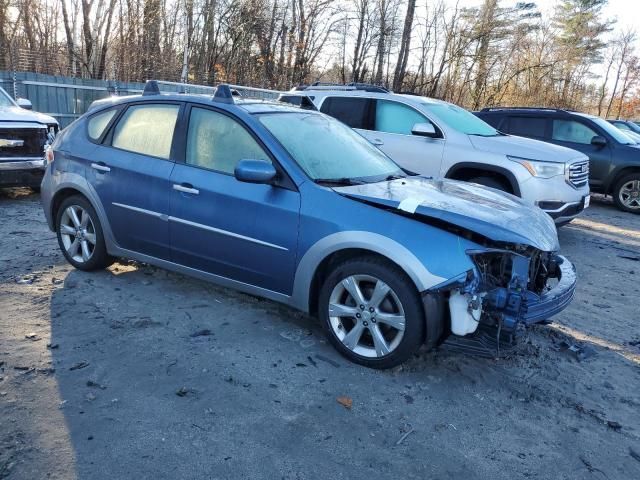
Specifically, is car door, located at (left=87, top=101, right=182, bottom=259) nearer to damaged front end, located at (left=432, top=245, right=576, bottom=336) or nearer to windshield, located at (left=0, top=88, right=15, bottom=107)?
damaged front end, located at (left=432, top=245, right=576, bottom=336)

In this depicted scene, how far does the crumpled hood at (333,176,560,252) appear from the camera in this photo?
330cm

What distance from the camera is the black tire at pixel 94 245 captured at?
4.68m

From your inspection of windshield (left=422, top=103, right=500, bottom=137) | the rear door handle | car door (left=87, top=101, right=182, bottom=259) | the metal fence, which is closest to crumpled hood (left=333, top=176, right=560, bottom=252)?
Answer: car door (left=87, top=101, right=182, bottom=259)

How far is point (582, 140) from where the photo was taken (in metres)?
10.6

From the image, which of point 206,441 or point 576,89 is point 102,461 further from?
point 576,89

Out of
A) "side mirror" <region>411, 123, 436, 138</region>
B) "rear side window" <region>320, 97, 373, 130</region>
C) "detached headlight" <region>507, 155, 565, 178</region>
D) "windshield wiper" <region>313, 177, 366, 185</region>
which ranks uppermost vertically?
"rear side window" <region>320, 97, 373, 130</region>

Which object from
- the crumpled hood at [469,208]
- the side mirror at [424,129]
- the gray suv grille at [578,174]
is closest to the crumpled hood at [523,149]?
the gray suv grille at [578,174]

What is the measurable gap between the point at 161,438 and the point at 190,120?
8.34ft

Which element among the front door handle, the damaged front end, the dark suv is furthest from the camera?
the dark suv

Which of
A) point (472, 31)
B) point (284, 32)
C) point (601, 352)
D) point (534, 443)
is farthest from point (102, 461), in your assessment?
point (472, 31)

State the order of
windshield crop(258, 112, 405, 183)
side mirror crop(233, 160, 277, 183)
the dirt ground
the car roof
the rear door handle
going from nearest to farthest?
1. the dirt ground
2. side mirror crop(233, 160, 277, 183)
3. windshield crop(258, 112, 405, 183)
4. the rear door handle
5. the car roof

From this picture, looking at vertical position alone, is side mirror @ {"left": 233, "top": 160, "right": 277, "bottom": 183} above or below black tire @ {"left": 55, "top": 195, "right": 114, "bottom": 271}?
above

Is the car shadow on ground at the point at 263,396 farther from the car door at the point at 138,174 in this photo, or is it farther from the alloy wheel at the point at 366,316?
the car door at the point at 138,174

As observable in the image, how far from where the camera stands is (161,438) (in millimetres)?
2648
